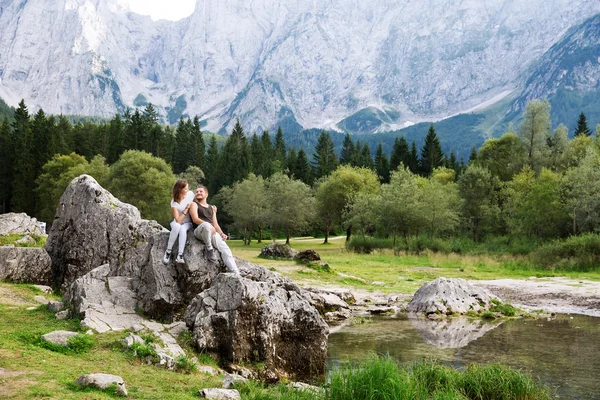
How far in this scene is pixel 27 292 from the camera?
19922 millimetres

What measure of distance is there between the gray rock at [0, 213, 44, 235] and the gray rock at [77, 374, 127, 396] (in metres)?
26.1

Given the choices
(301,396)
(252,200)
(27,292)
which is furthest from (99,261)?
(252,200)

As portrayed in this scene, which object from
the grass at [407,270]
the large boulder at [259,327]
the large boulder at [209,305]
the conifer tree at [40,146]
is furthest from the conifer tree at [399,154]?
the large boulder at [259,327]

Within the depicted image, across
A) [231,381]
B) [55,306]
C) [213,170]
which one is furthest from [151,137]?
[231,381]

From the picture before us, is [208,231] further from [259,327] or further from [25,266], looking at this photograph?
[25,266]

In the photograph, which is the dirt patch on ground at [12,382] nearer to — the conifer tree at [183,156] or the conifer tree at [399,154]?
the conifer tree at [399,154]

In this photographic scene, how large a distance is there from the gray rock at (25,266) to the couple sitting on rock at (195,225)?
8849 mm

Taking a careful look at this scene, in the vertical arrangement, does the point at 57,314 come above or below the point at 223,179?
below

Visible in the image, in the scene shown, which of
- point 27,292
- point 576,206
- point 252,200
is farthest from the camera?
point 252,200

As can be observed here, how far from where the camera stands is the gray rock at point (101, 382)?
31.8 ft

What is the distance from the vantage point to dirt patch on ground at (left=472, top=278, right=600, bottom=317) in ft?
87.8

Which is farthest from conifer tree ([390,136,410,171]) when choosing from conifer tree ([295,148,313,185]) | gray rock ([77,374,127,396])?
gray rock ([77,374,127,396])

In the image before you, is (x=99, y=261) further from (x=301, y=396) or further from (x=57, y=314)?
(x=301, y=396)

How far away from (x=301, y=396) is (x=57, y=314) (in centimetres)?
891
